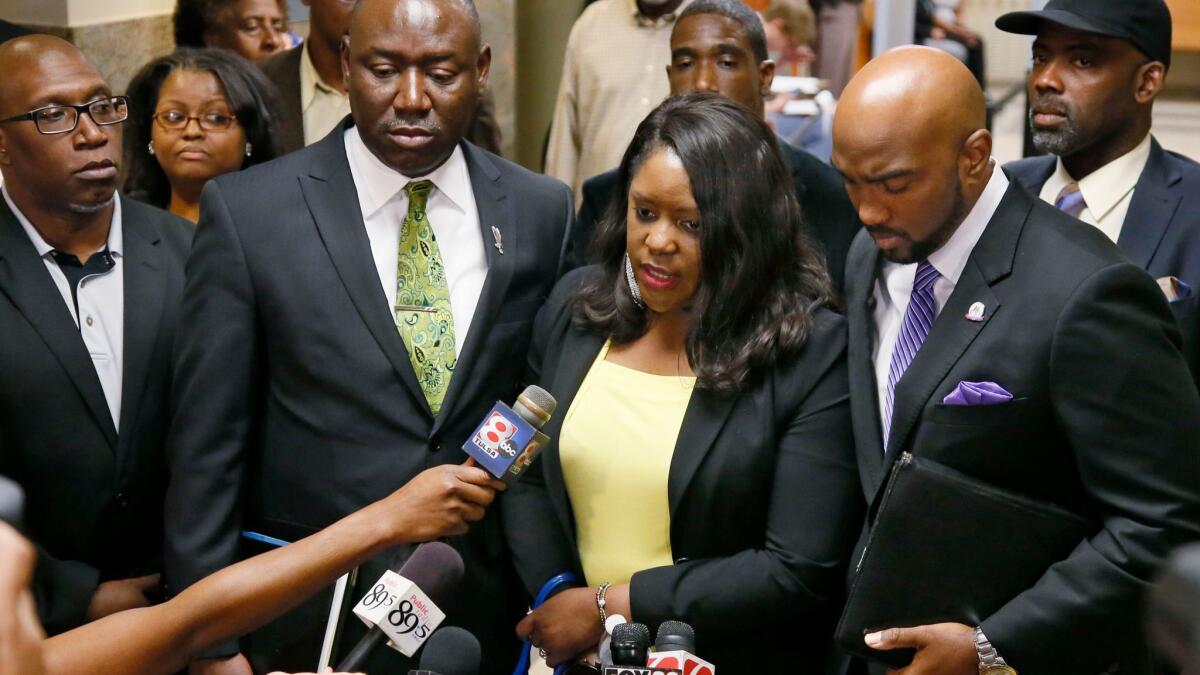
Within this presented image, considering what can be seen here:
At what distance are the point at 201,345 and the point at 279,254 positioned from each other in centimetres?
27

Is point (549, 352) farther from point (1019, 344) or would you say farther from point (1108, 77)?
point (1108, 77)

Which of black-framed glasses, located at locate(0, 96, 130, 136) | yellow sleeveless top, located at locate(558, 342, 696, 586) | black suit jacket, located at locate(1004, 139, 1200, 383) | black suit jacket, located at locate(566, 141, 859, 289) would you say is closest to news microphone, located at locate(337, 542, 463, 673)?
yellow sleeveless top, located at locate(558, 342, 696, 586)

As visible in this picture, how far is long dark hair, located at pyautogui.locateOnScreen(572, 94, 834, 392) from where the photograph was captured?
3396mm

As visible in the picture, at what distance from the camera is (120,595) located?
371 centimetres

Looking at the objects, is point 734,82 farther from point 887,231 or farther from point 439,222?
point 887,231

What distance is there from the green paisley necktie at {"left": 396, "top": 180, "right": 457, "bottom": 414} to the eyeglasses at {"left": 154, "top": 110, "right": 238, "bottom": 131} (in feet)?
4.41

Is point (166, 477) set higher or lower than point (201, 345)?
lower

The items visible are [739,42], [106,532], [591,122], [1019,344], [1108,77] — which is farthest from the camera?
[591,122]

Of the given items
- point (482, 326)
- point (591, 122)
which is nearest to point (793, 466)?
point (482, 326)

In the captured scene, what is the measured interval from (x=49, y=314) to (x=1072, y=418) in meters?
2.41

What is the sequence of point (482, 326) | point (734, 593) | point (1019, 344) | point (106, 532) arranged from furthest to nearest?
1. point (106, 532)
2. point (482, 326)
3. point (734, 593)
4. point (1019, 344)

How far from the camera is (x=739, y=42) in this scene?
4777 mm

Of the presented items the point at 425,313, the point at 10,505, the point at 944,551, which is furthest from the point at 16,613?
the point at 425,313

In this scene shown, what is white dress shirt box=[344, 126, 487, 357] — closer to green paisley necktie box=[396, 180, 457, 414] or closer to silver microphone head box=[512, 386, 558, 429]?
green paisley necktie box=[396, 180, 457, 414]
